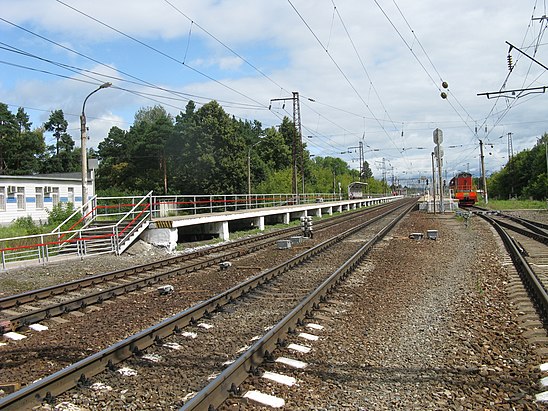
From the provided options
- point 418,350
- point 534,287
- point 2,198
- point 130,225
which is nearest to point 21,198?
point 2,198

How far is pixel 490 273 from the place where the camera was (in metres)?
12.6

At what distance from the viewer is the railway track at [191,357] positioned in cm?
507

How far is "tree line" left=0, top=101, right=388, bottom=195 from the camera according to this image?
54.2 metres

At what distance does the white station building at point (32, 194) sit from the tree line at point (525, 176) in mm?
51819

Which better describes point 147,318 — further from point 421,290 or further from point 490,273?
point 490,273

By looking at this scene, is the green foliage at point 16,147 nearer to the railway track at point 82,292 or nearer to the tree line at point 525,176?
the railway track at point 82,292

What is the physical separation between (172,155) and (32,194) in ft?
77.7

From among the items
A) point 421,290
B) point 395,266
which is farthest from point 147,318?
point 395,266

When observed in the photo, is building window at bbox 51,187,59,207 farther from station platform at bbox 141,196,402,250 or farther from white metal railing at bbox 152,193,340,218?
station platform at bbox 141,196,402,250

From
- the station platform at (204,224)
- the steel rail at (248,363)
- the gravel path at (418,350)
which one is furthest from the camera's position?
the station platform at (204,224)

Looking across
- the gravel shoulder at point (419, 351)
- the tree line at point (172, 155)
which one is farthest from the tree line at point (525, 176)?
the gravel shoulder at point (419, 351)

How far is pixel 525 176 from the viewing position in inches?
3366

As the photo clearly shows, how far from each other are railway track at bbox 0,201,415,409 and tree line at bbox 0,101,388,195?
1318 inches

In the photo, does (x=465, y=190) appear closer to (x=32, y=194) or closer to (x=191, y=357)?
(x=32, y=194)
